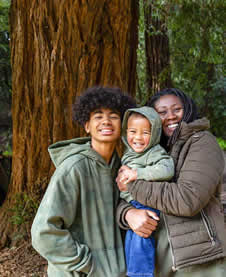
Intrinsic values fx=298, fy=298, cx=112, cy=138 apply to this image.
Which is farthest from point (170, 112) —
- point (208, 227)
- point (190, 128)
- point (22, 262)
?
point (22, 262)

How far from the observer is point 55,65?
124 inches

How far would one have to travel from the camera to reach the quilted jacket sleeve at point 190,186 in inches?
68.7

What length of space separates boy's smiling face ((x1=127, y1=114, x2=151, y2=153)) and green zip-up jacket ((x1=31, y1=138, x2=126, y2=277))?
26 centimetres

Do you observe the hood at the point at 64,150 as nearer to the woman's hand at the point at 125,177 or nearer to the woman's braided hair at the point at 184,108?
the woman's hand at the point at 125,177

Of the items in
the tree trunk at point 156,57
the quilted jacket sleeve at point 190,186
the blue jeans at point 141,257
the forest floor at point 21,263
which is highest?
the tree trunk at point 156,57

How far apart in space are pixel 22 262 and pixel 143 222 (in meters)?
2.26

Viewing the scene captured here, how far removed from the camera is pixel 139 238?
1932 millimetres

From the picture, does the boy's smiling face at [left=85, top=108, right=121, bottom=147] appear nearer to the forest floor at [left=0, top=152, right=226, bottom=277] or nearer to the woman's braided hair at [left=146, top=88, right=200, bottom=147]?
the woman's braided hair at [left=146, top=88, right=200, bottom=147]

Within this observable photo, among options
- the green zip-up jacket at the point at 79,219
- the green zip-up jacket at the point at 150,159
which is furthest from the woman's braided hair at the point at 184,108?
the green zip-up jacket at the point at 79,219

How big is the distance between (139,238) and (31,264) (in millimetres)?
2107

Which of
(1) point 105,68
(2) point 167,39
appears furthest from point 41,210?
(2) point 167,39

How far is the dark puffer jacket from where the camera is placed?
5.77 ft

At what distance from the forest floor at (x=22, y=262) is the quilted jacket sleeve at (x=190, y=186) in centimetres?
216

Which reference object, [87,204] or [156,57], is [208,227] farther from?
[156,57]
